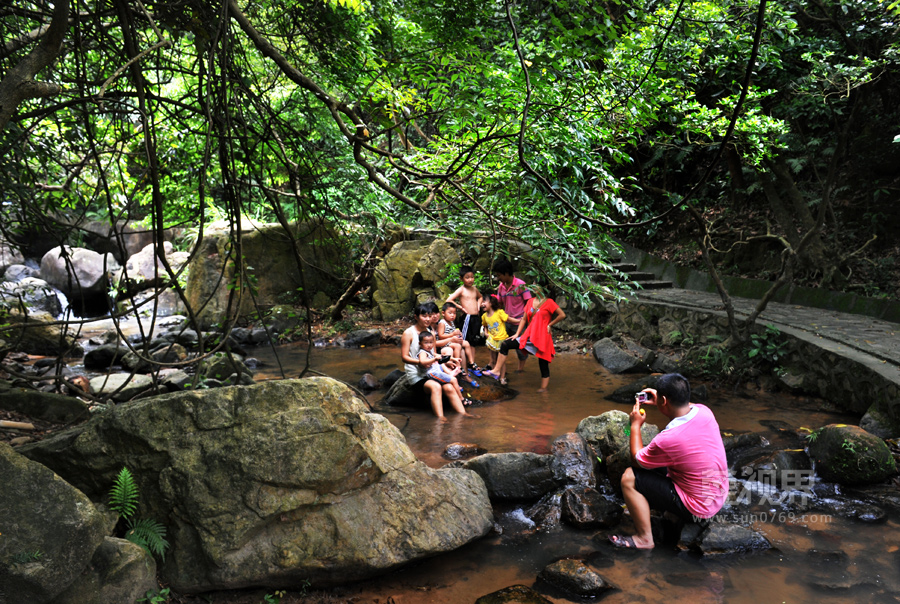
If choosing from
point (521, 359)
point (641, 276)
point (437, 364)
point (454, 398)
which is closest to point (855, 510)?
point (454, 398)

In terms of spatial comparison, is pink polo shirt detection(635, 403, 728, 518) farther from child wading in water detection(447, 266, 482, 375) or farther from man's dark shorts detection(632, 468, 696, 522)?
child wading in water detection(447, 266, 482, 375)

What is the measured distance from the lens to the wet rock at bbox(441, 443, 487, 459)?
5.53m

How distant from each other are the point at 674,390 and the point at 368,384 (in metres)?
5.38

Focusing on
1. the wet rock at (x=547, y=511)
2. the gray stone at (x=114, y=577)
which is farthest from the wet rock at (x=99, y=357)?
the wet rock at (x=547, y=511)

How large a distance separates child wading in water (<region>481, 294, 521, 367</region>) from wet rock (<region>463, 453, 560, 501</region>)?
3557 mm

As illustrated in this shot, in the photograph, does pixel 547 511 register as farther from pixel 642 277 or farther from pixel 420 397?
pixel 642 277

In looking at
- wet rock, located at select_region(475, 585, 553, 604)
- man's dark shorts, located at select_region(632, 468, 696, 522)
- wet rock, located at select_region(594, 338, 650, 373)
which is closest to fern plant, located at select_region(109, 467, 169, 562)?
wet rock, located at select_region(475, 585, 553, 604)

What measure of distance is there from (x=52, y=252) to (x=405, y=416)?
15.6m

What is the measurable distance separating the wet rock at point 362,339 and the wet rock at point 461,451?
20.5 feet

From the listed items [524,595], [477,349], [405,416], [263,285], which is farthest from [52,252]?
[524,595]

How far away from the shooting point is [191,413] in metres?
3.36

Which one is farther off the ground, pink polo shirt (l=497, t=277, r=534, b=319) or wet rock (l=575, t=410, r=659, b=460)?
pink polo shirt (l=497, t=277, r=534, b=319)

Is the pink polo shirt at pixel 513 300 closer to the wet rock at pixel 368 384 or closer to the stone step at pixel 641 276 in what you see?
the wet rock at pixel 368 384

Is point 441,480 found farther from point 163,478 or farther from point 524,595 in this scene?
point 163,478
